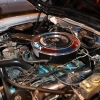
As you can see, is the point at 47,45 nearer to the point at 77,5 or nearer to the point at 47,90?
the point at 47,90

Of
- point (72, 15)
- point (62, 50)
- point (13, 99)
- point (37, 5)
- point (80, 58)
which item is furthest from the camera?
point (37, 5)

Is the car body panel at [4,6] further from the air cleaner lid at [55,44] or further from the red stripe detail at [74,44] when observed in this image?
the red stripe detail at [74,44]

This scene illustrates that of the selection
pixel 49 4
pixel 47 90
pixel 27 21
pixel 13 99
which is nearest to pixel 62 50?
pixel 47 90

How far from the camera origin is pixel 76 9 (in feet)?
3.52

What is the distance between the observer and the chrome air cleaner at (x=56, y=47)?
0.81 metres

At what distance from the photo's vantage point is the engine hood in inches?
38.7

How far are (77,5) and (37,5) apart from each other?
0.34 meters

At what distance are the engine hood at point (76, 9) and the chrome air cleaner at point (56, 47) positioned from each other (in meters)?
0.18

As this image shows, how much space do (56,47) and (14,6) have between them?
1.34m

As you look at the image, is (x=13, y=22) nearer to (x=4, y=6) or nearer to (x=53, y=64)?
(x=53, y=64)

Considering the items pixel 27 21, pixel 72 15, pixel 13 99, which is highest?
pixel 72 15

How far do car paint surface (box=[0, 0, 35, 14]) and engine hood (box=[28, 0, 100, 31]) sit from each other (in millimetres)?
785

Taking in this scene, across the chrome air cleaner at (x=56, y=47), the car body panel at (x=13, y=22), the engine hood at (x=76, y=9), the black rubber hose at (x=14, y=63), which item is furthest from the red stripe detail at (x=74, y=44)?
the car body panel at (x=13, y=22)

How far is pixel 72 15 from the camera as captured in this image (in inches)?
43.2
